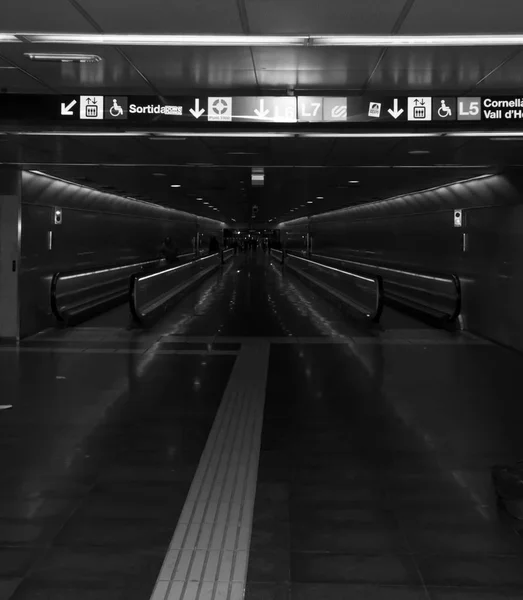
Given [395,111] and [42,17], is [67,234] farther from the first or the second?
[42,17]

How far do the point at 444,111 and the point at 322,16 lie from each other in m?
2.42

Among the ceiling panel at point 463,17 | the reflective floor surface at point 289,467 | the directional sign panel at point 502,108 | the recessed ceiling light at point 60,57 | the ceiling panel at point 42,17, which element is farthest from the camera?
the directional sign panel at point 502,108

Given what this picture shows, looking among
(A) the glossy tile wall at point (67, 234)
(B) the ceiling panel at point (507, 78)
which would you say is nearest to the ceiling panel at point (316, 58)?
(B) the ceiling panel at point (507, 78)

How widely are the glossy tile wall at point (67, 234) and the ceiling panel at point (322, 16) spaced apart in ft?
26.2

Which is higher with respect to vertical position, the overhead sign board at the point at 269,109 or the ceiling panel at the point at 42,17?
the ceiling panel at the point at 42,17

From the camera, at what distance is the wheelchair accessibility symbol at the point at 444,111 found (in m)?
6.49

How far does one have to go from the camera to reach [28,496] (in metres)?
4.34

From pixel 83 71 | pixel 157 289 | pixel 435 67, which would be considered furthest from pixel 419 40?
pixel 157 289

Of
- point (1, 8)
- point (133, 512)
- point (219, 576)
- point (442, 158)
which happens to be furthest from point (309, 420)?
point (442, 158)

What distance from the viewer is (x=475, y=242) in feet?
41.1

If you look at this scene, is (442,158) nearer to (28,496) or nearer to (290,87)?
(290,87)

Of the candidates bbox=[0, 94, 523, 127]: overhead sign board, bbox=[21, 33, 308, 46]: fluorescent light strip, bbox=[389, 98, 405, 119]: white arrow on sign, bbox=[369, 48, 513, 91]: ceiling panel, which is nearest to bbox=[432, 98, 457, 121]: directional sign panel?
bbox=[0, 94, 523, 127]: overhead sign board

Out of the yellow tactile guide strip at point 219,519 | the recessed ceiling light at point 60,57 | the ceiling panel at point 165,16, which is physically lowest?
the yellow tactile guide strip at point 219,519

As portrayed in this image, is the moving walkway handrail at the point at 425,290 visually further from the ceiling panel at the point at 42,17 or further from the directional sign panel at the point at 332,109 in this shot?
the ceiling panel at the point at 42,17
